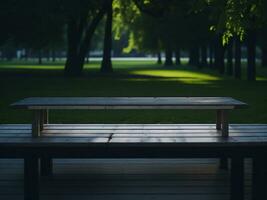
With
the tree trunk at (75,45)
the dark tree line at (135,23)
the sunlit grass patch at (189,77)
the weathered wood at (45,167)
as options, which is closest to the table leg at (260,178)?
the weathered wood at (45,167)

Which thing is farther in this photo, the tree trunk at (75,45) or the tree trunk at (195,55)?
the tree trunk at (195,55)

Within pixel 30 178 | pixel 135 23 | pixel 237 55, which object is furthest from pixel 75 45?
pixel 30 178

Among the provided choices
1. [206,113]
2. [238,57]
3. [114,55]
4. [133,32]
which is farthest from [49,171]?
[114,55]

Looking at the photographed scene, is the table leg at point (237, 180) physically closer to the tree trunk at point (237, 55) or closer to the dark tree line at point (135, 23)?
the dark tree line at point (135, 23)

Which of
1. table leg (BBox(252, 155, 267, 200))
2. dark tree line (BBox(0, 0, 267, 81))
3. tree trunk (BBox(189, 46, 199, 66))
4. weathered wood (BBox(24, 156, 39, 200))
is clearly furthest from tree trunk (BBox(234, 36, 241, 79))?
weathered wood (BBox(24, 156, 39, 200))

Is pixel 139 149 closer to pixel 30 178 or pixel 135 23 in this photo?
pixel 30 178

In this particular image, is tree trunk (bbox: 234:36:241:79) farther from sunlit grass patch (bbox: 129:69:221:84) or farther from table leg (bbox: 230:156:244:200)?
table leg (bbox: 230:156:244:200)

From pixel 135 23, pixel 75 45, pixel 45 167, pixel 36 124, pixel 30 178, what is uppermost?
pixel 135 23

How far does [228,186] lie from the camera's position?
7000mm

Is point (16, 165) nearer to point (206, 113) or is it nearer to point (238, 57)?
point (206, 113)

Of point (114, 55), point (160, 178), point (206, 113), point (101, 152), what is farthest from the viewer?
point (114, 55)

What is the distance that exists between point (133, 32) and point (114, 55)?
12257 cm

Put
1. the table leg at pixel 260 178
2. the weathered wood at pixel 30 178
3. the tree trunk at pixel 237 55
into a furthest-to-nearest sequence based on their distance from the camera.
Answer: the tree trunk at pixel 237 55 < the table leg at pixel 260 178 < the weathered wood at pixel 30 178

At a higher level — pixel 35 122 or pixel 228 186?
pixel 35 122
